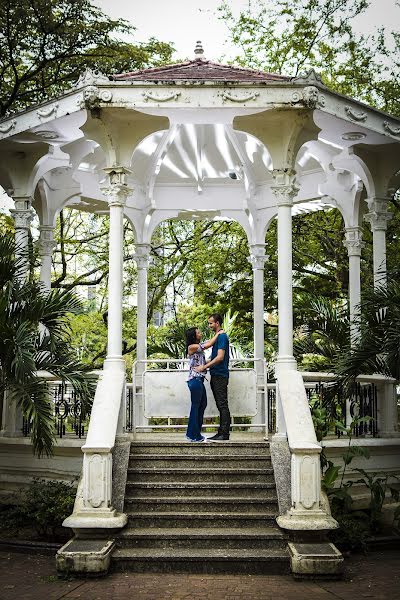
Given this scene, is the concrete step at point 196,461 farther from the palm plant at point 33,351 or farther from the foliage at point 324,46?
the foliage at point 324,46

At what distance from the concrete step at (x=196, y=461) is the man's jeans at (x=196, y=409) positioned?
0.88m

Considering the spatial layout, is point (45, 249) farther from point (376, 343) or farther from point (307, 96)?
point (376, 343)

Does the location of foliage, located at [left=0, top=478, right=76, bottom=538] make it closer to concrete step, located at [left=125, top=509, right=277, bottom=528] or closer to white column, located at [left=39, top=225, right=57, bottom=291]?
concrete step, located at [left=125, top=509, right=277, bottom=528]

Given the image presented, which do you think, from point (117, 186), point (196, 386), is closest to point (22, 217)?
point (117, 186)

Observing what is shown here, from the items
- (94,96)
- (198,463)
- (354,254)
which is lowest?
(198,463)

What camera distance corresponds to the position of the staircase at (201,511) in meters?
8.22

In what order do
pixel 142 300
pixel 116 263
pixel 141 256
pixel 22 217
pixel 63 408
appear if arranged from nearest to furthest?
pixel 116 263 → pixel 63 408 → pixel 22 217 → pixel 142 300 → pixel 141 256

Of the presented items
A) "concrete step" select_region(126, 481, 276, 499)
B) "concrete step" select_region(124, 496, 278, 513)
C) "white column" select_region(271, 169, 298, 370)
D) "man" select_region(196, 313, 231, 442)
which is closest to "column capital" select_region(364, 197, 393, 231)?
"white column" select_region(271, 169, 298, 370)

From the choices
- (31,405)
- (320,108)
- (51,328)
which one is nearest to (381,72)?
(320,108)

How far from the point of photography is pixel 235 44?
22.9 m

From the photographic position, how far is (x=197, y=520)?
900 cm

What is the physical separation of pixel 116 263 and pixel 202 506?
3.41m

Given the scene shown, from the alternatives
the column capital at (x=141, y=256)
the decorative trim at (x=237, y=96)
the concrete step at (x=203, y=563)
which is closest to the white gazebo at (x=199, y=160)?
the decorative trim at (x=237, y=96)

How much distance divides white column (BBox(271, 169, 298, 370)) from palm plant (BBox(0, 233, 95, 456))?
257 centimetres
